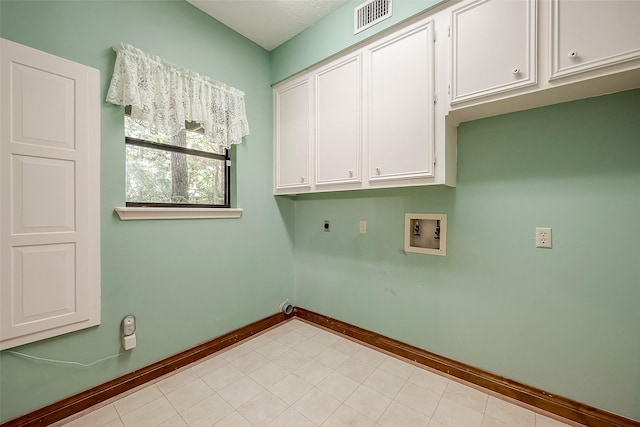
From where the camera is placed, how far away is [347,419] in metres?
1.46

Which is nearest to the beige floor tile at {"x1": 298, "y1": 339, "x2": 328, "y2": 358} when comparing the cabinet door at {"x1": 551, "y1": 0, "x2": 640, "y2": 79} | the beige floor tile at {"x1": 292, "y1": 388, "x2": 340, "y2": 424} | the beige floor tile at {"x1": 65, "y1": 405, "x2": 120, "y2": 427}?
the beige floor tile at {"x1": 292, "y1": 388, "x2": 340, "y2": 424}

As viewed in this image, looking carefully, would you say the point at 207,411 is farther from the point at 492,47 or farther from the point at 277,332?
the point at 492,47

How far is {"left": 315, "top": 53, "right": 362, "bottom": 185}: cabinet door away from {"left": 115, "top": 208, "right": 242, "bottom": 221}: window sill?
846 mm

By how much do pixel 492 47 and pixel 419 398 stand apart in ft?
7.02

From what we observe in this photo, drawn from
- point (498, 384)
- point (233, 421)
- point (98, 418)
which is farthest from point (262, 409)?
point (498, 384)

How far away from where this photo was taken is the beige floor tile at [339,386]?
166cm

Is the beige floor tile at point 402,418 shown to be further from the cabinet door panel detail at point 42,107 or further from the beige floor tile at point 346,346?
the cabinet door panel detail at point 42,107

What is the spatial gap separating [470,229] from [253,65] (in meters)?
2.38

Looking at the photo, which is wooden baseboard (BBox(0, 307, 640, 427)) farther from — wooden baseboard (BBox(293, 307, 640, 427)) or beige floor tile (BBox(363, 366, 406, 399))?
beige floor tile (BBox(363, 366, 406, 399))

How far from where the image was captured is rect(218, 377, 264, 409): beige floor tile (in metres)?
1.61

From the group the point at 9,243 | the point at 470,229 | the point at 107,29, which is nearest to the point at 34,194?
the point at 9,243

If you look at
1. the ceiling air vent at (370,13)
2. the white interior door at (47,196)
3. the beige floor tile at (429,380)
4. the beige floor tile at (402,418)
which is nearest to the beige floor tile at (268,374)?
the beige floor tile at (402,418)

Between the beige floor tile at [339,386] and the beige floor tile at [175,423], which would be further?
the beige floor tile at [339,386]

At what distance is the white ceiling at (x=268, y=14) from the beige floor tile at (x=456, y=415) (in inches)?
115
